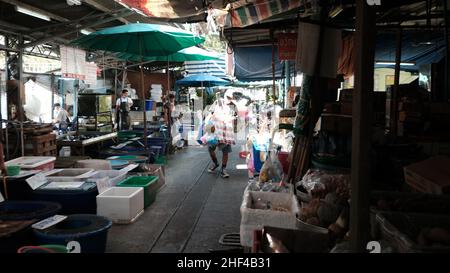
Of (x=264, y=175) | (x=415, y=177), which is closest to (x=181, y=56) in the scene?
(x=264, y=175)

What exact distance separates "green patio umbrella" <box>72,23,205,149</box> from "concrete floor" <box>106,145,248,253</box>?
3.11m

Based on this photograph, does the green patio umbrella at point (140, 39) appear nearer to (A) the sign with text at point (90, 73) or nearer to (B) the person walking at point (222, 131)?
(B) the person walking at point (222, 131)

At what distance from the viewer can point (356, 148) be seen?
2016mm

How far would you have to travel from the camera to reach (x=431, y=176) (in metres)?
2.94

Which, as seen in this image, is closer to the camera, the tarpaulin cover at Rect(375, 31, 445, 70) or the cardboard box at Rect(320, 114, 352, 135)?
the cardboard box at Rect(320, 114, 352, 135)

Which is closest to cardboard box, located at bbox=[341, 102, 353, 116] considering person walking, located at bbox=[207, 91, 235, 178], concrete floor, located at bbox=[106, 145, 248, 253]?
concrete floor, located at bbox=[106, 145, 248, 253]

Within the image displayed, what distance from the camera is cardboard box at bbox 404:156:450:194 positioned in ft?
9.16

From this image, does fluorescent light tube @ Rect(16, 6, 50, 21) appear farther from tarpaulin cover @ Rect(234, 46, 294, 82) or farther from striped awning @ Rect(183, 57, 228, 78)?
striped awning @ Rect(183, 57, 228, 78)

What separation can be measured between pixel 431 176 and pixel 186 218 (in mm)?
3937

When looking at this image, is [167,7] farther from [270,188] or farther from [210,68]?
[210,68]

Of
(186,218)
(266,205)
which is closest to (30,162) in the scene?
(186,218)

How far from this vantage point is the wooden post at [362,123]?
192 centimetres

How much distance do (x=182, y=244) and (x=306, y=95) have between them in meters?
2.51

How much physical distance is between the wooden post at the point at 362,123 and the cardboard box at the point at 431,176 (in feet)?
3.62
